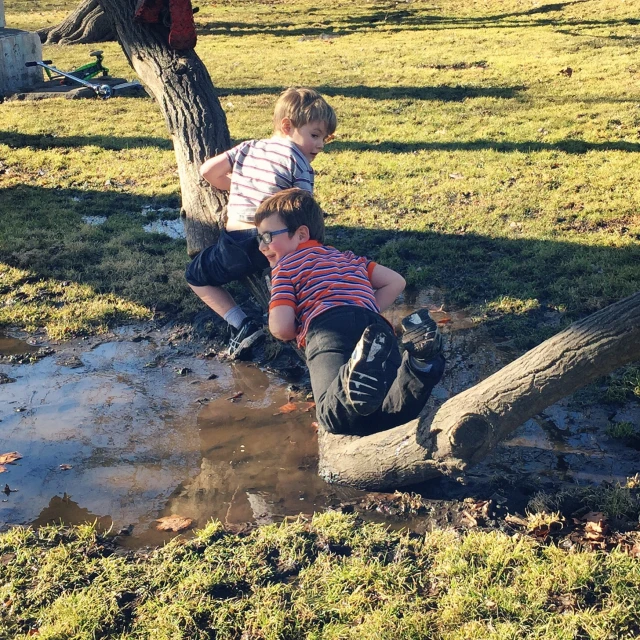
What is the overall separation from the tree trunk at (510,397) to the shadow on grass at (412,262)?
1975mm

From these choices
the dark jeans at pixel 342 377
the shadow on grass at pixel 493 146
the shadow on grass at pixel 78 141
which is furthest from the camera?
the shadow on grass at pixel 78 141

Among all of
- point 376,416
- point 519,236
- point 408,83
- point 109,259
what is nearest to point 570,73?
point 408,83

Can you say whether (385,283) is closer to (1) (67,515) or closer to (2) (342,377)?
(2) (342,377)

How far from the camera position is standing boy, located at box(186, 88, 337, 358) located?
4.61 metres

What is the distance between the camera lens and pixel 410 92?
41.6 ft

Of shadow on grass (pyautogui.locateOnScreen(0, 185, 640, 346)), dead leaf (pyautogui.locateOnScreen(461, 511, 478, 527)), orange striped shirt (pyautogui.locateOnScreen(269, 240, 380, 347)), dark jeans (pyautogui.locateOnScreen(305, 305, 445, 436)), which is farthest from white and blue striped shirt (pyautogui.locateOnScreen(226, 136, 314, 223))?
dead leaf (pyautogui.locateOnScreen(461, 511, 478, 527))

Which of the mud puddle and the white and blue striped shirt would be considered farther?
the white and blue striped shirt

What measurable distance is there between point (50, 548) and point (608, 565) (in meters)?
2.38

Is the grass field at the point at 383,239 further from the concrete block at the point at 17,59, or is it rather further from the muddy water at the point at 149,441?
the concrete block at the point at 17,59

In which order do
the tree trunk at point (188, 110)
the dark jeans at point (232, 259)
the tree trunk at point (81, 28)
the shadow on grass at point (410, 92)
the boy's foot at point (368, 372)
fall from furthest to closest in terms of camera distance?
the tree trunk at point (81, 28) → the shadow on grass at point (410, 92) → the tree trunk at point (188, 110) → the dark jeans at point (232, 259) → the boy's foot at point (368, 372)

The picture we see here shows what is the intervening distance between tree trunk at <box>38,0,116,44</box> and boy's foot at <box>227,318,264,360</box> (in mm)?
17040

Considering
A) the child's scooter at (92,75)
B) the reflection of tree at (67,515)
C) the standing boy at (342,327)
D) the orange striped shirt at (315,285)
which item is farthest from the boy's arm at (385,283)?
the child's scooter at (92,75)

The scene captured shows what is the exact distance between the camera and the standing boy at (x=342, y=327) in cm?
338

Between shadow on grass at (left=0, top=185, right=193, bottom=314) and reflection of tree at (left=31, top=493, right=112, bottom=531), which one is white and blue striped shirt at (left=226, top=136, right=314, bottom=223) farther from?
reflection of tree at (left=31, top=493, right=112, bottom=531)
